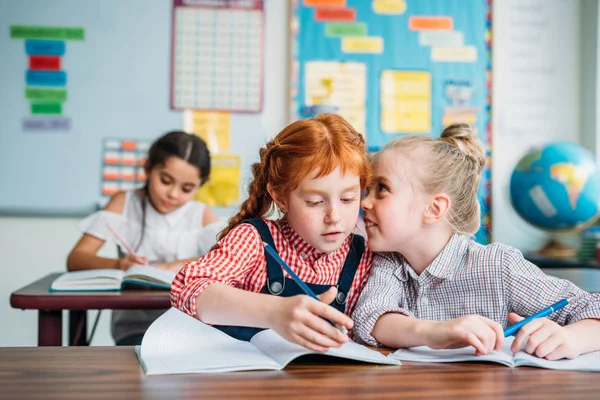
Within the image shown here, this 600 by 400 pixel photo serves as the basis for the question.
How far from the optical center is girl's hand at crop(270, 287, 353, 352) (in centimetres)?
73

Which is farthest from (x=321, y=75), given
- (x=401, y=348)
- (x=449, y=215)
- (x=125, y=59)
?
(x=401, y=348)

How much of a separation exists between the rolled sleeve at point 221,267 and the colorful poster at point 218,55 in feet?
8.51

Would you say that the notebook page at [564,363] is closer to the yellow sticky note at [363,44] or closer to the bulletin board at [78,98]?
the bulletin board at [78,98]

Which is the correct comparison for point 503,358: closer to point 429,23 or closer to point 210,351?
point 210,351

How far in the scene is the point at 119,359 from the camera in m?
0.81

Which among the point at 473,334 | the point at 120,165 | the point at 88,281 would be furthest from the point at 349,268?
the point at 120,165

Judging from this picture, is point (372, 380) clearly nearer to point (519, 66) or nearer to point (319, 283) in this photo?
point (319, 283)

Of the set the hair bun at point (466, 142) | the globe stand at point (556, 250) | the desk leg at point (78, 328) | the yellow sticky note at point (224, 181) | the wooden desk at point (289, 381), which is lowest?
the desk leg at point (78, 328)

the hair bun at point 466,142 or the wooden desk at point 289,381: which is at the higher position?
the hair bun at point 466,142

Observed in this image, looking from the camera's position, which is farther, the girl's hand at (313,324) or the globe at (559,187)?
the globe at (559,187)

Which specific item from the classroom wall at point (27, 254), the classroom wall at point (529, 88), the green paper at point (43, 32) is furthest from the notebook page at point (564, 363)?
the green paper at point (43, 32)

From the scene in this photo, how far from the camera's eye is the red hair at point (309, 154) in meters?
1.03

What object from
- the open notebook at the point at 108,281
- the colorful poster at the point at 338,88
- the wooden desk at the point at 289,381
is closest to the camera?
the wooden desk at the point at 289,381

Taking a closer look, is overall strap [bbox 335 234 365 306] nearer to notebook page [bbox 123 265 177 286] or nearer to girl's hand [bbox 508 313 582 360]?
girl's hand [bbox 508 313 582 360]
